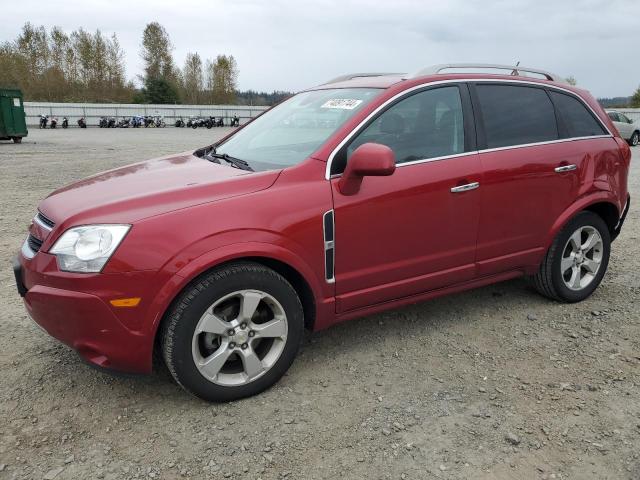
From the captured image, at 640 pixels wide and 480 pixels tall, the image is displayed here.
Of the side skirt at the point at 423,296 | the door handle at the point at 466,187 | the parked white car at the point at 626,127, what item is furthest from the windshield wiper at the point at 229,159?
the parked white car at the point at 626,127

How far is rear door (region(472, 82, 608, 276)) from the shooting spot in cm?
366

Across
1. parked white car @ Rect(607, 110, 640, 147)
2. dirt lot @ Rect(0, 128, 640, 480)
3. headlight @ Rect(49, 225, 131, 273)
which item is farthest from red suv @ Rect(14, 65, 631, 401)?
parked white car @ Rect(607, 110, 640, 147)

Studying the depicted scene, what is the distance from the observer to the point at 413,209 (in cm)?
330

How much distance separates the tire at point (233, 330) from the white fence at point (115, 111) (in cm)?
3368

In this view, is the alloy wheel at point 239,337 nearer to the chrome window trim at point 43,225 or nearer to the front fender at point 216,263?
the front fender at point 216,263

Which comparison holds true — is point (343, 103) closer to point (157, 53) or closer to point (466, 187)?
point (466, 187)

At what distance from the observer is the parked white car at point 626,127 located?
21.4m

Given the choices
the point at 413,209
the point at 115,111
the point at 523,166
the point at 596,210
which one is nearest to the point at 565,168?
the point at 523,166

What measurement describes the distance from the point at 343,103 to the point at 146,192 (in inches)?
55.4

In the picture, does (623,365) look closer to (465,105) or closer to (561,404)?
(561,404)

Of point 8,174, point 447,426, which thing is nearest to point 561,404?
point 447,426

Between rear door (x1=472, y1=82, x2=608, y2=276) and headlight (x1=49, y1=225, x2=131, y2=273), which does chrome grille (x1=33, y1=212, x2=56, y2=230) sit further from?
rear door (x1=472, y1=82, x2=608, y2=276)

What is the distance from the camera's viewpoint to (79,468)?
2410 millimetres

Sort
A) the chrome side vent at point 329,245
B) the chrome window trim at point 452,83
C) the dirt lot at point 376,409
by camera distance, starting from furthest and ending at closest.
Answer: the chrome window trim at point 452,83, the chrome side vent at point 329,245, the dirt lot at point 376,409
